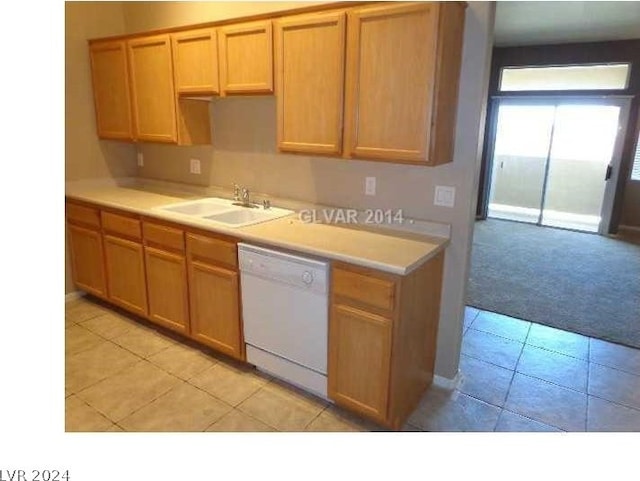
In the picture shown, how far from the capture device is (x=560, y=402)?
95.7 inches

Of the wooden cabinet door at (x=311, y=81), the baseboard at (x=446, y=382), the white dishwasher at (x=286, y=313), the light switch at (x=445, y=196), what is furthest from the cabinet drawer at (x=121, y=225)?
the baseboard at (x=446, y=382)

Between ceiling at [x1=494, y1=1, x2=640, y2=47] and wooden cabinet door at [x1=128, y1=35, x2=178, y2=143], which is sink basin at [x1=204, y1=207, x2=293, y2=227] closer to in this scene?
wooden cabinet door at [x1=128, y1=35, x2=178, y2=143]

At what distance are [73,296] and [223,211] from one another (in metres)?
1.70

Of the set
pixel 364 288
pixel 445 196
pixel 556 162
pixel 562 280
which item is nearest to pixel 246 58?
pixel 445 196

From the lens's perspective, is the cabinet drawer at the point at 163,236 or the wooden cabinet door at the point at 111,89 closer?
the cabinet drawer at the point at 163,236

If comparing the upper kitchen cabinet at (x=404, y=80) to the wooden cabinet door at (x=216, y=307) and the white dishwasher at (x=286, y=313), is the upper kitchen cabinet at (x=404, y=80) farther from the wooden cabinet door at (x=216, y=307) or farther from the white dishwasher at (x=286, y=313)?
the wooden cabinet door at (x=216, y=307)

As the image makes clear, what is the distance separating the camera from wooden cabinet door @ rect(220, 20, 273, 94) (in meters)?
2.44

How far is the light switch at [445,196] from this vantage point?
7.57 feet

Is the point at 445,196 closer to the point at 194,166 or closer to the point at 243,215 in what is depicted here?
the point at 243,215

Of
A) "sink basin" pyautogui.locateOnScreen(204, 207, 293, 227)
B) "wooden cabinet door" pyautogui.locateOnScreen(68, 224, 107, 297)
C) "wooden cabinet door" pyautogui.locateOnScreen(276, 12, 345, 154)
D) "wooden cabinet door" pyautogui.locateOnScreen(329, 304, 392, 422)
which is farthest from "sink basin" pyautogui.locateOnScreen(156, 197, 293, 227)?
"wooden cabinet door" pyautogui.locateOnScreen(329, 304, 392, 422)

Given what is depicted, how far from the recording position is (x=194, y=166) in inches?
137

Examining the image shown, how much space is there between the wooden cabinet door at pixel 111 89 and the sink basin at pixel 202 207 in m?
0.78

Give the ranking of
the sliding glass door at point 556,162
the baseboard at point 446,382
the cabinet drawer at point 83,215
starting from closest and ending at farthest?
the baseboard at point 446,382
the cabinet drawer at point 83,215
the sliding glass door at point 556,162
